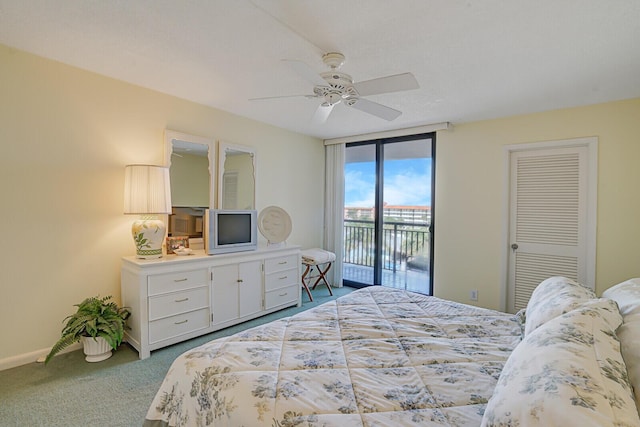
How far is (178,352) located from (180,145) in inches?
79.8

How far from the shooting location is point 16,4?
5.69 feet

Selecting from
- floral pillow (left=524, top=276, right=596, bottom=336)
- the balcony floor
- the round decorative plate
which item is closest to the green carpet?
the round decorative plate

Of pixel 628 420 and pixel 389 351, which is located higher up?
pixel 628 420

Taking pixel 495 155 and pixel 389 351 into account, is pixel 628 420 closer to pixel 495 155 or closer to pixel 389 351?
pixel 389 351

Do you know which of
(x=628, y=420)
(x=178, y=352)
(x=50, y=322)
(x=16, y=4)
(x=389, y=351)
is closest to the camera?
(x=628, y=420)

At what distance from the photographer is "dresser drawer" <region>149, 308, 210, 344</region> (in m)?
2.63

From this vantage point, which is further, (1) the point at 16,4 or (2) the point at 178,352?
(2) the point at 178,352

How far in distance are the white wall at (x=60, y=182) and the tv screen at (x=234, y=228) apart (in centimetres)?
84

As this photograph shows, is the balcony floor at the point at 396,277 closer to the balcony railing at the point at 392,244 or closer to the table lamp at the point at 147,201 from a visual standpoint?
the balcony railing at the point at 392,244

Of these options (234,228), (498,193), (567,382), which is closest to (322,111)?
(234,228)

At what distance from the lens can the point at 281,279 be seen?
375 cm

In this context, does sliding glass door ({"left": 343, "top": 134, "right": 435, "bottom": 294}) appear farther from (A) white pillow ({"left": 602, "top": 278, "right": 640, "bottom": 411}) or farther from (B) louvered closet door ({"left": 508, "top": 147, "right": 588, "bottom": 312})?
(A) white pillow ({"left": 602, "top": 278, "right": 640, "bottom": 411})

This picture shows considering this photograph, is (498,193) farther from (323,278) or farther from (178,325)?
(178,325)

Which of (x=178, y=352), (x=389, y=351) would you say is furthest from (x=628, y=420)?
(x=178, y=352)
